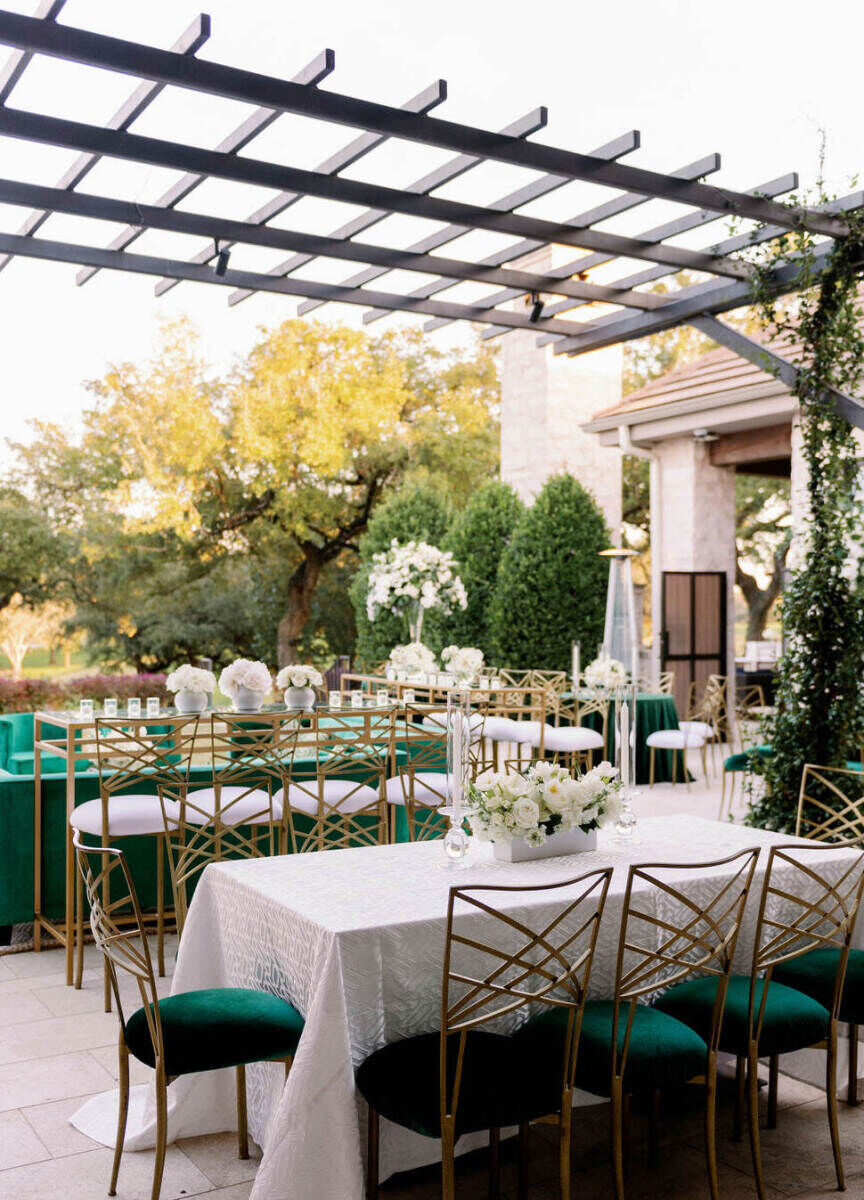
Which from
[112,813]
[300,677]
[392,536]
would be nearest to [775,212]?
[300,677]

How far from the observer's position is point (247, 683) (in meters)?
6.18

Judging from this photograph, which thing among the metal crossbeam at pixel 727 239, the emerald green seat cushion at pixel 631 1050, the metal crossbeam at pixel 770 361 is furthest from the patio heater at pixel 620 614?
the emerald green seat cushion at pixel 631 1050

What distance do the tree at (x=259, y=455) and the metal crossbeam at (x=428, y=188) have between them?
1280 centimetres

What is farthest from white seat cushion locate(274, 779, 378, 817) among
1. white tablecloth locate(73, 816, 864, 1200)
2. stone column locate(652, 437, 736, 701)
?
stone column locate(652, 437, 736, 701)

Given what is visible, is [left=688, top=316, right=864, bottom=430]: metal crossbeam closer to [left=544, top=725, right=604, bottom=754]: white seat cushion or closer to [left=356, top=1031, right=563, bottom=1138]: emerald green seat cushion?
[left=544, top=725, right=604, bottom=754]: white seat cushion

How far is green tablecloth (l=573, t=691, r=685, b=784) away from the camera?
1056 cm

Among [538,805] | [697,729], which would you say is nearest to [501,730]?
[697,729]

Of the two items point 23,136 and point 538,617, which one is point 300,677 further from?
point 538,617

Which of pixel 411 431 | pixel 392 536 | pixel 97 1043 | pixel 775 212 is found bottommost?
pixel 97 1043

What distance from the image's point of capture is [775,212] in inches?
239

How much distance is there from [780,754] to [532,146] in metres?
3.80

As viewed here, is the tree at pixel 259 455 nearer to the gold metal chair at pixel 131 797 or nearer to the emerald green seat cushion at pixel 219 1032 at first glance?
the gold metal chair at pixel 131 797

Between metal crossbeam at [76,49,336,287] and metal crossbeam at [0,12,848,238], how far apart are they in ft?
0.32

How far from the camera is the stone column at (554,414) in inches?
652
